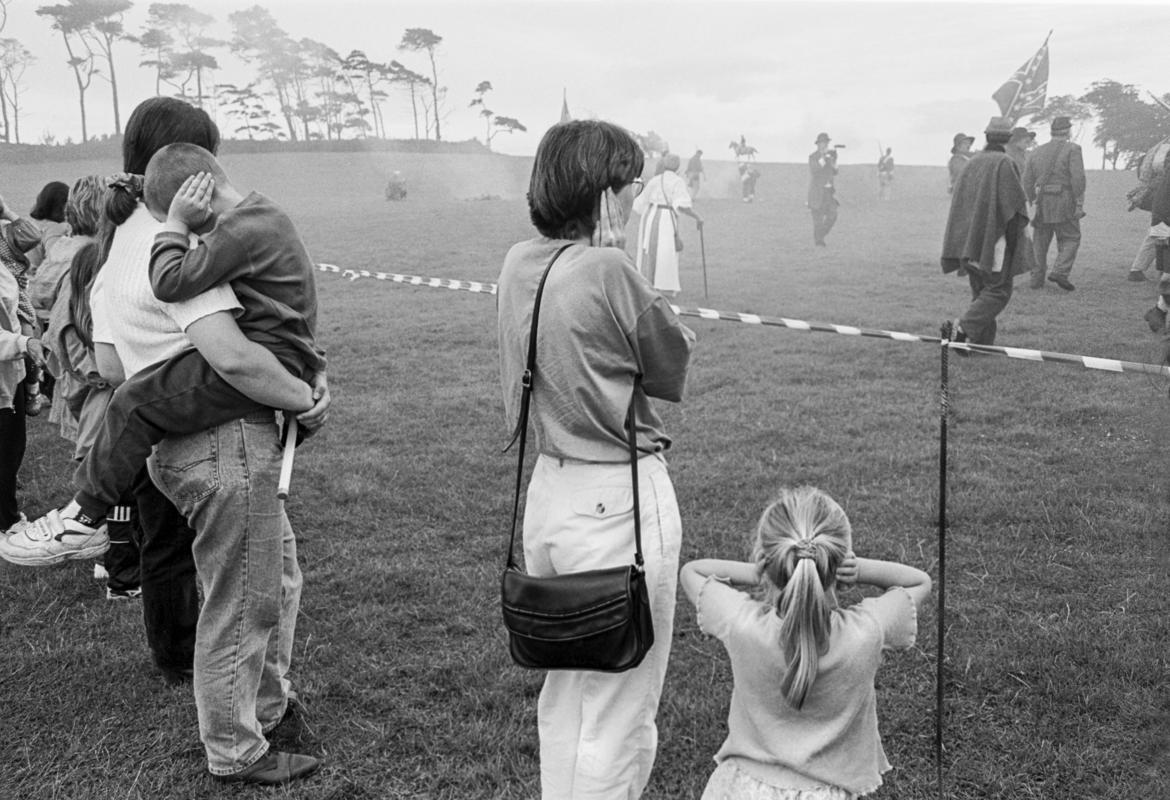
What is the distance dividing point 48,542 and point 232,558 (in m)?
2.23

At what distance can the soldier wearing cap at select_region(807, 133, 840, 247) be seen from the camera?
58.9 ft

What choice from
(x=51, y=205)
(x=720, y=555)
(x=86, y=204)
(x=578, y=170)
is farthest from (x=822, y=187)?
(x=578, y=170)

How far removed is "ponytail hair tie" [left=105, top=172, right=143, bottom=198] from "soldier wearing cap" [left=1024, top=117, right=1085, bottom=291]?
11.3m

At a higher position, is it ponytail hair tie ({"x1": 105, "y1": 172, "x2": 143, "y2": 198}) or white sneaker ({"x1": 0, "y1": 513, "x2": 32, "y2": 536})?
ponytail hair tie ({"x1": 105, "y1": 172, "x2": 143, "y2": 198})

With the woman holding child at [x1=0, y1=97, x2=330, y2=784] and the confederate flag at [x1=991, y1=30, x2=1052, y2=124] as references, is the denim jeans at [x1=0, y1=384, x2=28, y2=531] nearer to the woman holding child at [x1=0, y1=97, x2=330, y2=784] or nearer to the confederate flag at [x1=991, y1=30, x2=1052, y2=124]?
the woman holding child at [x1=0, y1=97, x2=330, y2=784]

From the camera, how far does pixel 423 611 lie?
12.8 feet

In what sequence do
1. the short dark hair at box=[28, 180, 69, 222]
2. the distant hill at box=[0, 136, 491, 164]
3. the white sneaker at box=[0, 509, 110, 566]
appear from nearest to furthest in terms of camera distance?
1. the white sneaker at box=[0, 509, 110, 566]
2. the short dark hair at box=[28, 180, 69, 222]
3. the distant hill at box=[0, 136, 491, 164]

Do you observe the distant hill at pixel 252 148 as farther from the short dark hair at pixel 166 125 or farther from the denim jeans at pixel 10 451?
the short dark hair at pixel 166 125

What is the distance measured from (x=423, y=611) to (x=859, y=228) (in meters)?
18.4

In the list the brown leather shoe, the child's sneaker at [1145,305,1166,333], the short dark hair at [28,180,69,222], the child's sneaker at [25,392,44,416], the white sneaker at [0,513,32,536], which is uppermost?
the short dark hair at [28,180,69,222]

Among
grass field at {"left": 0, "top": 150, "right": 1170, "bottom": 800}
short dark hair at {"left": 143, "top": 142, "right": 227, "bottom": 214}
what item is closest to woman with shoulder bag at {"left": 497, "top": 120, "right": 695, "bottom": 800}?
grass field at {"left": 0, "top": 150, "right": 1170, "bottom": 800}

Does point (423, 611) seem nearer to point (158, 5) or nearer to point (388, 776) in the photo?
point (388, 776)

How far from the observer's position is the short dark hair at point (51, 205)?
19.7 ft

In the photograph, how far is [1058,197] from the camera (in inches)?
451
